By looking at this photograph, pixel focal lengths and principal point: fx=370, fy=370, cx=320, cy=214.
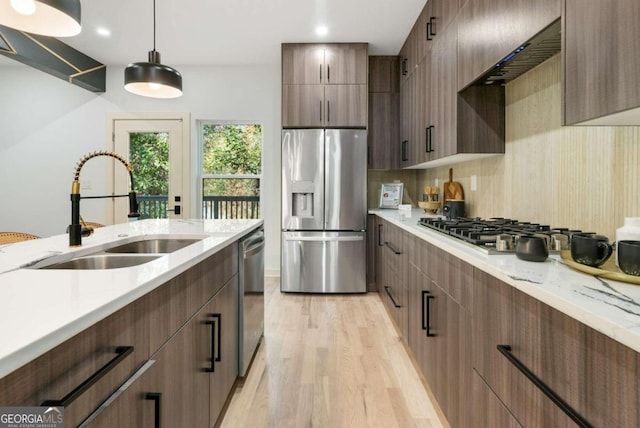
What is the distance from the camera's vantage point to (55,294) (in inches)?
31.9

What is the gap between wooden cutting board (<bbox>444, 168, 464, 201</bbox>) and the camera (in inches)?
125

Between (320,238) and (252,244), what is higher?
(252,244)

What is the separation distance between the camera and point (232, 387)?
6.82ft

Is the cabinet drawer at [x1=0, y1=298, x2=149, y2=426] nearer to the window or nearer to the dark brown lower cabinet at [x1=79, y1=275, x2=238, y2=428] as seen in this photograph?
the dark brown lower cabinet at [x1=79, y1=275, x2=238, y2=428]

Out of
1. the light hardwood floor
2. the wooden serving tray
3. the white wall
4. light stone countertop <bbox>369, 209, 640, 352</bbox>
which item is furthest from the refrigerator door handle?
the wooden serving tray

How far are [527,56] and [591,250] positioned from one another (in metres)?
1.21

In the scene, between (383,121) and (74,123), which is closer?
(383,121)

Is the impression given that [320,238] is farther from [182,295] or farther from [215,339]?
[182,295]

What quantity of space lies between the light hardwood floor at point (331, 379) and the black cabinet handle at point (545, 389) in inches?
35.8

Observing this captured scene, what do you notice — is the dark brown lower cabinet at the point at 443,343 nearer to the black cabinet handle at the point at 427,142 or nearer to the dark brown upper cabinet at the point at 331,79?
the black cabinet handle at the point at 427,142

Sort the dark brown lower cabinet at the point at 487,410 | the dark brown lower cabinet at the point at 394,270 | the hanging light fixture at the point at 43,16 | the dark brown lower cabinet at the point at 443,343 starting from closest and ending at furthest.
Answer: the dark brown lower cabinet at the point at 487,410
the hanging light fixture at the point at 43,16
the dark brown lower cabinet at the point at 443,343
the dark brown lower cabinet at the point at 394,270

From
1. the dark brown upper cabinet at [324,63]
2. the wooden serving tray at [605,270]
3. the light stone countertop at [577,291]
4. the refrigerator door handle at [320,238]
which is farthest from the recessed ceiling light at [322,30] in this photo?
the wooden serving tray at [605,270]

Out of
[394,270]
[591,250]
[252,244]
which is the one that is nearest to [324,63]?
[394,270]

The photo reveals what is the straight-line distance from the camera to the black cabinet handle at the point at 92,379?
643 mm
